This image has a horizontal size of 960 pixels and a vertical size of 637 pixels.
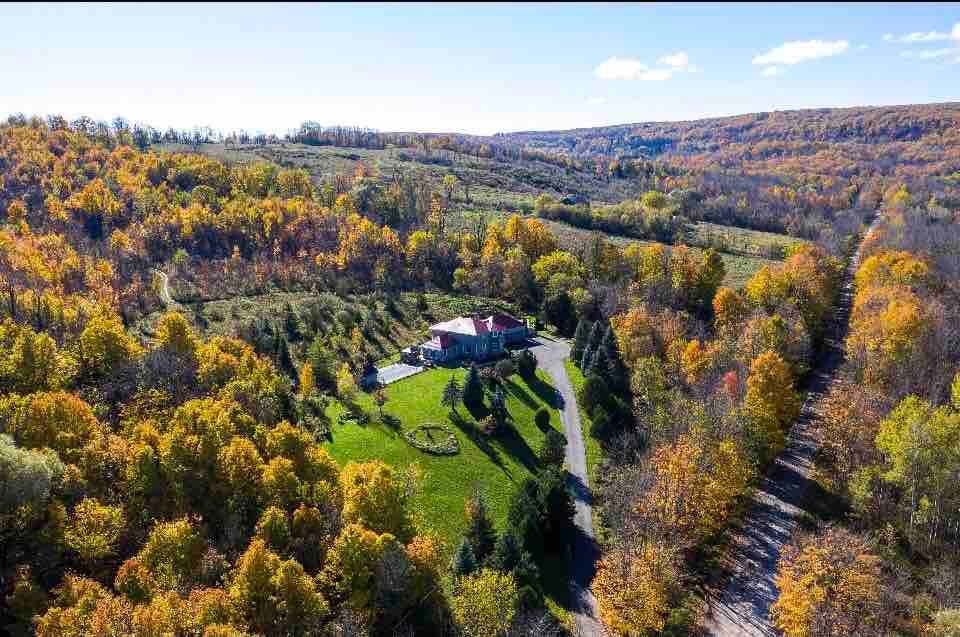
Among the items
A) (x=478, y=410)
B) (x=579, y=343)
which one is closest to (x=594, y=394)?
(x=478, y=410)

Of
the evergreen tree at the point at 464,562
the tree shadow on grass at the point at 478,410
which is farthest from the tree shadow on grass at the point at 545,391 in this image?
the evergreen tree at the point at 464,562

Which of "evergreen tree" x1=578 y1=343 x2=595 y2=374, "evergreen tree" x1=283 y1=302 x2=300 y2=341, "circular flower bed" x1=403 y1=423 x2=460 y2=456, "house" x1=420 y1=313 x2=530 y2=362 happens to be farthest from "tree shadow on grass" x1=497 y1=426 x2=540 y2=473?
"evergreen tree" x1=283 y1=302 x2=300 y2=341

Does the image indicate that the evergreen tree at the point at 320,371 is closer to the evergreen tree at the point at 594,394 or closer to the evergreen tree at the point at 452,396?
the evergreen tree at the point at 452,396

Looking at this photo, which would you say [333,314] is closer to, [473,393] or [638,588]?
[473,393]

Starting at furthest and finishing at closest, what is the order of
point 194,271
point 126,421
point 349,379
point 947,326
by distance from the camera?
point 194,271 < point 947,326 < point 349,379 < point 126,421

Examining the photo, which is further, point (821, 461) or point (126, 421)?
point (821, 461)

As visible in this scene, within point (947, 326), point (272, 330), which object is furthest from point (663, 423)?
point (272, 330)

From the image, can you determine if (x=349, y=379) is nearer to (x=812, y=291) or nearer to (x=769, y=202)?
(x=812, y=291)
